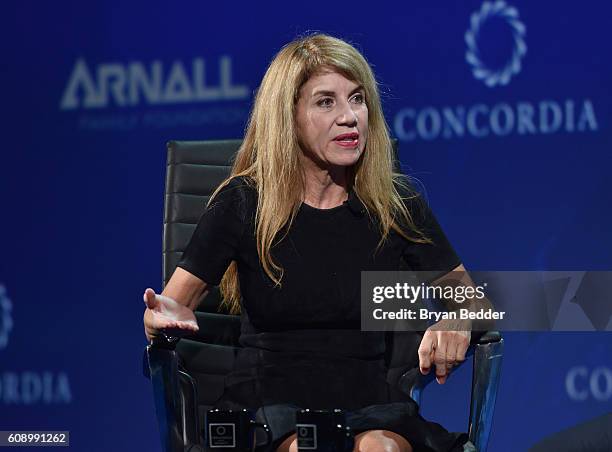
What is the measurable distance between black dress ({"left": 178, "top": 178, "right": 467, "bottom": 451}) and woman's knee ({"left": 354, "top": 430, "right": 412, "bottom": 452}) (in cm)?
10

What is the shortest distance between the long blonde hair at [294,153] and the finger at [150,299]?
0.84 ft

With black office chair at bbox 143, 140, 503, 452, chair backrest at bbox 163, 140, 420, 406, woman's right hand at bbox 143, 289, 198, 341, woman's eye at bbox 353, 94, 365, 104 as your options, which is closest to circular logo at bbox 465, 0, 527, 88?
chair backrest at bbox 163, 140, 420, 406

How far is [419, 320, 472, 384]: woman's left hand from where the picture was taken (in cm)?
199

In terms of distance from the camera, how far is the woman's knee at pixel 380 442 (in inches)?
72.0

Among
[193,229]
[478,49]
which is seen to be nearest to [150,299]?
[193,229]

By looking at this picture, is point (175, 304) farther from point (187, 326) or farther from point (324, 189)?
point (324, 189)

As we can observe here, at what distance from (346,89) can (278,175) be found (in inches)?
9.0

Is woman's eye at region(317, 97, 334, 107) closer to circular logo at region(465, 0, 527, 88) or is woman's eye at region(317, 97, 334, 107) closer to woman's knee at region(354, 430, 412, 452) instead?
woman's knee at region(354, 430, 412, 452)

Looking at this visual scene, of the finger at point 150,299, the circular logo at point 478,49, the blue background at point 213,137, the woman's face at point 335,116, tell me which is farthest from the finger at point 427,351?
the circular logo at point 478,49

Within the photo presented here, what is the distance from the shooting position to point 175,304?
2.06 meters

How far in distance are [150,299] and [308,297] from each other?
1.09 feet

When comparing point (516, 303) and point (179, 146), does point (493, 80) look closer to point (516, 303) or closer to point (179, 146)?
point (516, 303)

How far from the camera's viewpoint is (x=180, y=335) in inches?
79.4

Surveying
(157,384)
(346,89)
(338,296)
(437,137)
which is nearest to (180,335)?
(157,384)
